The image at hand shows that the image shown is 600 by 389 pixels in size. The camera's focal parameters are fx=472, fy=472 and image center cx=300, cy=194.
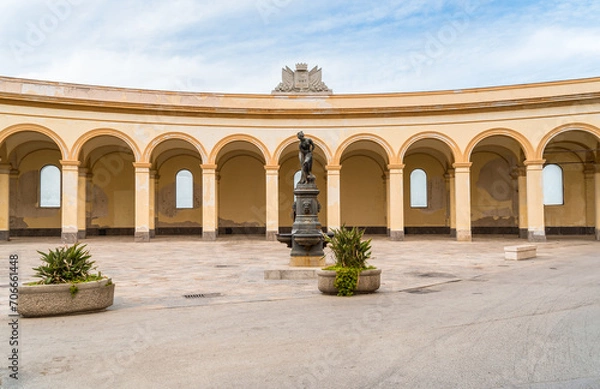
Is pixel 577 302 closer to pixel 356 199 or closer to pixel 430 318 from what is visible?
pixel 430 318

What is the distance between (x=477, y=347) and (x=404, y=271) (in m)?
7.28

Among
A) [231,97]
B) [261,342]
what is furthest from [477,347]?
[231,97]

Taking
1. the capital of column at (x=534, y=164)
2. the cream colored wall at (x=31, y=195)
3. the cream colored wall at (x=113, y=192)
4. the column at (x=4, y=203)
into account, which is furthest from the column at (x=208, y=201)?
the capital of column at (x=534, y=164)

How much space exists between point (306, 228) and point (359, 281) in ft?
11.0

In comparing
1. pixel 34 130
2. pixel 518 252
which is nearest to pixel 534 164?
pixel 518 252

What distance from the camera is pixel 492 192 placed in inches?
1184

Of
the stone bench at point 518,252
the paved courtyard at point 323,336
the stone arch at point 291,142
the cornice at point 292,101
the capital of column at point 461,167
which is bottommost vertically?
the paved courtyard at point 323,336

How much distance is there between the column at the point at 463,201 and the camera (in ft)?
79.2

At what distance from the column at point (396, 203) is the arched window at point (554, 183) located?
1002cm

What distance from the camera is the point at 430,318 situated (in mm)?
6840

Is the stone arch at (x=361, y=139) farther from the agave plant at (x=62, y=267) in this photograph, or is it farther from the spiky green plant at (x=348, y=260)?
the agave plant at (x=62, y=267)

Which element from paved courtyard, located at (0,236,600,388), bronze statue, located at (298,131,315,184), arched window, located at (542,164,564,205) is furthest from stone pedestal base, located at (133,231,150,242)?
arched window, located at (542,164,564,205)

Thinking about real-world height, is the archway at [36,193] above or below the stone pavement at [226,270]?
above

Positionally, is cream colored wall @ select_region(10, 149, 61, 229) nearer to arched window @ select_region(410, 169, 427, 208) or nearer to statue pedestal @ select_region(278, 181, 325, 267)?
statue pedestal @ select_region(278, 181, 325, 267)
